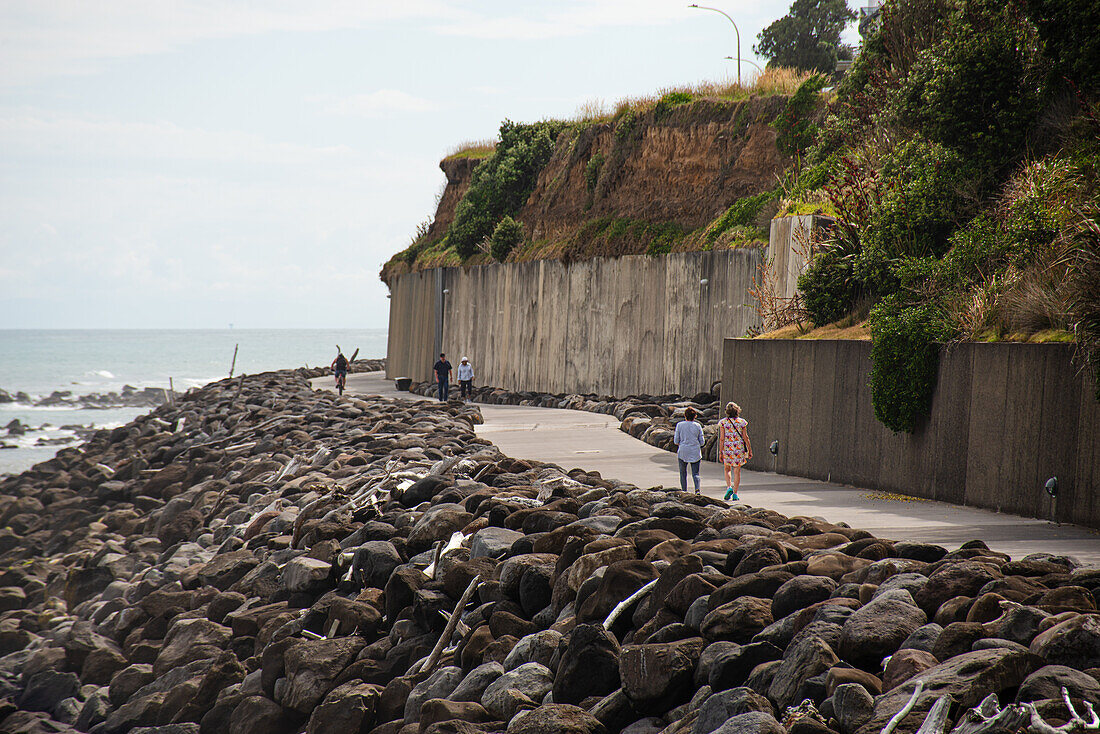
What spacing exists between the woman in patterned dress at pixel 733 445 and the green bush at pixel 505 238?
50.0 feet

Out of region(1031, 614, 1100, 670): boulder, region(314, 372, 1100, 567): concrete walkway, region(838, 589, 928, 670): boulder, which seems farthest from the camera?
region(314, 372, 1100, 567): concrete walkway

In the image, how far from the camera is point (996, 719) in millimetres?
3307

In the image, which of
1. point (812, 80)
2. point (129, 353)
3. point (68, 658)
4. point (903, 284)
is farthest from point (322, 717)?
point (129, 353)

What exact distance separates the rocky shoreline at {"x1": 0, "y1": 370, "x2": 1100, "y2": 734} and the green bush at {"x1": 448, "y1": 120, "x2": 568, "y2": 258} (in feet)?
46.7

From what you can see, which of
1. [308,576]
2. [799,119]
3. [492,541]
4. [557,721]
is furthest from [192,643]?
[799,119]

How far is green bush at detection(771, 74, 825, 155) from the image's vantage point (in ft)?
62.8

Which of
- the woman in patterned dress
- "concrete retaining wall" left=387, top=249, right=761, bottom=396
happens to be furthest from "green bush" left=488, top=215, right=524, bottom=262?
the woman in patterned dress

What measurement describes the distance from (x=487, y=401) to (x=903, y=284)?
13.9 metres

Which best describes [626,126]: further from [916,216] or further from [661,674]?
[661,674]

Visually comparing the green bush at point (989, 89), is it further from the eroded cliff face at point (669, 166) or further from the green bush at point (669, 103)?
the green bush at point (669, 103)

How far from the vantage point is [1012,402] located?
28.3 ft

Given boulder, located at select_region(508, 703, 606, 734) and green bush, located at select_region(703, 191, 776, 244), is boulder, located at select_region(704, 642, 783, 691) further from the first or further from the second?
green bush, located at select_region(703, 191, 776, 244)

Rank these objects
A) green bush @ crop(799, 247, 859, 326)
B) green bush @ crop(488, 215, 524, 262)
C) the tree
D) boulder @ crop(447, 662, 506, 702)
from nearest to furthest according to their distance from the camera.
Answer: boulder @ crop(447, 662, 506, 702), green bush @ crop(799, 247, 859, 326), green bush @ crop(488, 215, 524, 262), the tree

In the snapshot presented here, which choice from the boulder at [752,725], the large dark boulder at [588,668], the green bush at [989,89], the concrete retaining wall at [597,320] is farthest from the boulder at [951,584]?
the concrete retaining wall at [597,320]
